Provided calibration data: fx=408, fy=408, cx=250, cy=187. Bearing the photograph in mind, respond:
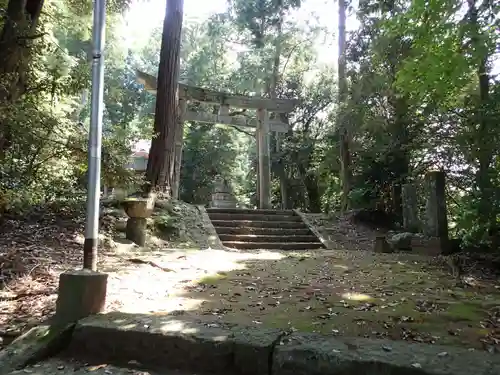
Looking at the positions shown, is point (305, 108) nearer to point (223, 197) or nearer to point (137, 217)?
point (223, 197)

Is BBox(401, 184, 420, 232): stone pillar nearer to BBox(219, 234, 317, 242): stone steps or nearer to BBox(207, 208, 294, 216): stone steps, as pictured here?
BBox(219, 234, 317, 242): stone steps

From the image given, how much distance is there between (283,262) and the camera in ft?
19.8

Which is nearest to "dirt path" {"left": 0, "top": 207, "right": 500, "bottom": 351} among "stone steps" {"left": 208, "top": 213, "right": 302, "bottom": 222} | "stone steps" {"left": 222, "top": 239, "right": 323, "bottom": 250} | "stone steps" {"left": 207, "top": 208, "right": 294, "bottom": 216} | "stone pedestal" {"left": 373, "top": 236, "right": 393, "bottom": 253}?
"stone pedestal" {"left": 373, "top": 236, "right": 393, "bottom": 253}

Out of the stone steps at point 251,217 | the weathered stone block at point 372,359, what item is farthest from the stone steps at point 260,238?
the weathered stone block at point 372,359

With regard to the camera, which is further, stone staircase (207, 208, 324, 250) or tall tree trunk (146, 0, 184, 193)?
stone staircase (207, 208, 324, 250)

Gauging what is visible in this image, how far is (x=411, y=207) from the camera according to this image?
873 cm

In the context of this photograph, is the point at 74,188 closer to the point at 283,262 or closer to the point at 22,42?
the point at 22,42

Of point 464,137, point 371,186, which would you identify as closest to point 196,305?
point 464,137

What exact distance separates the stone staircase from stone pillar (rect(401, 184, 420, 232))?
1981 millimetres

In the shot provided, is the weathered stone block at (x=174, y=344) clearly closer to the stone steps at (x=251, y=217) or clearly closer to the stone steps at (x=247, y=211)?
the stone steps at (x=251, y=217)

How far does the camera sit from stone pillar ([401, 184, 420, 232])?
8.66 meters

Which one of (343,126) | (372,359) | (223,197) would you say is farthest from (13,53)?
(223,197)

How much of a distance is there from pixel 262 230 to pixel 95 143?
694 cm

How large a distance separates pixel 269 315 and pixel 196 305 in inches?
24.3
